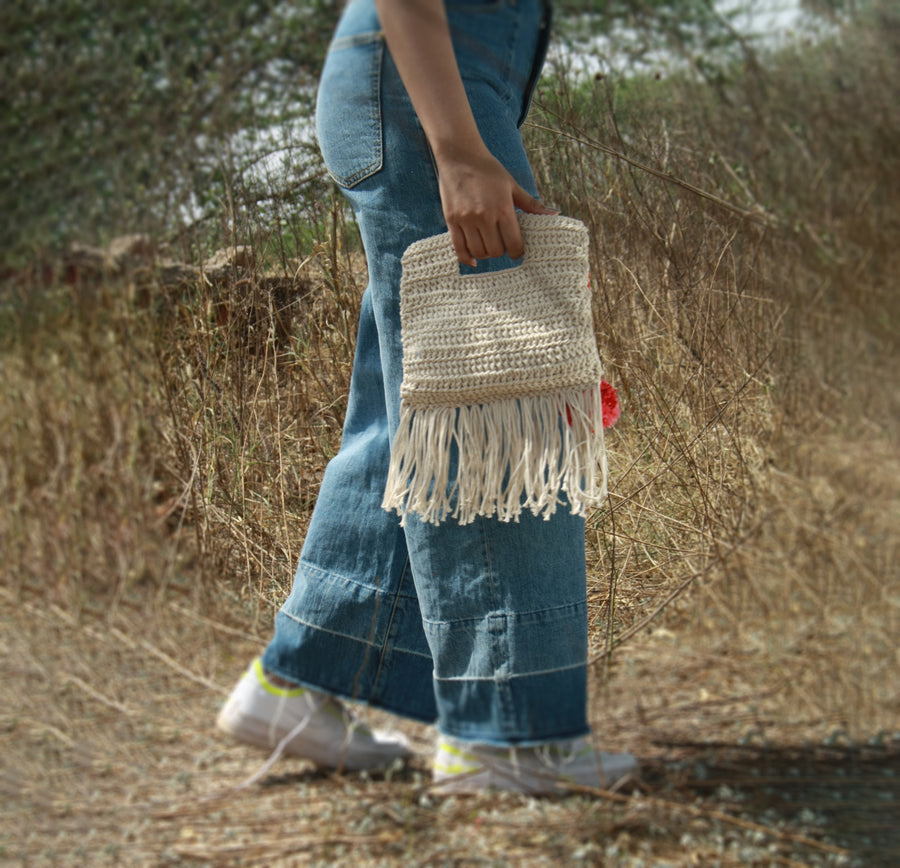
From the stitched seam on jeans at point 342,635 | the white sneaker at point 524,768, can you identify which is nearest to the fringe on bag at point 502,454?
the stitched seam on jeans at point 342,635

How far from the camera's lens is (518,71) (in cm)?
84

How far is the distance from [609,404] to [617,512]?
0.71 feet

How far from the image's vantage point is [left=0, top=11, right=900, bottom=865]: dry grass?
1050mm

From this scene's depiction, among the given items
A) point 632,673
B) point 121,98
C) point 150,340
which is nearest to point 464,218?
point 150,340

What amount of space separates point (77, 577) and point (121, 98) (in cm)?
129

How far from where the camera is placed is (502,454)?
832 millimetres

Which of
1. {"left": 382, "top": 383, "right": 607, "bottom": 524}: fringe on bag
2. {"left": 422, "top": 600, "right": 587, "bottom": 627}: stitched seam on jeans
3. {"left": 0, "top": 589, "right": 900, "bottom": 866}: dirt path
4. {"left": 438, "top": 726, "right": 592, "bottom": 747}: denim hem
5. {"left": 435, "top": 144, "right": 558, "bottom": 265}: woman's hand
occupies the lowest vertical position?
{"left": 0, "top": 589, "right": 900, "bottom": 866}: dirt path

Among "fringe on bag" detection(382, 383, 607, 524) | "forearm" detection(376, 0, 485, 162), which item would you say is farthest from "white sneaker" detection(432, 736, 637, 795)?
"forearm" detection(376, 0, 485, 162)

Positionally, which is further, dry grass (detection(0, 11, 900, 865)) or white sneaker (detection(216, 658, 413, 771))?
white sneaker (detection(216, 658, 413, 771))

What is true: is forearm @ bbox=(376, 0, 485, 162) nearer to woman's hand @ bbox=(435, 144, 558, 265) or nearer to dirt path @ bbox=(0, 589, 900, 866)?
woman's hand @ bbox=(435, 144, 558, 265)

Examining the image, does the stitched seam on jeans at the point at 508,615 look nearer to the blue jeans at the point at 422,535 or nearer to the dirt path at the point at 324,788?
the blue jeans at the point at 422,535

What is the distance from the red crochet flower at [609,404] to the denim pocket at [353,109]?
342 mm

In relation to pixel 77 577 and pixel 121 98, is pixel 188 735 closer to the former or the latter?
pixel 77 577

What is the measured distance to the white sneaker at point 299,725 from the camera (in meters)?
1.51
